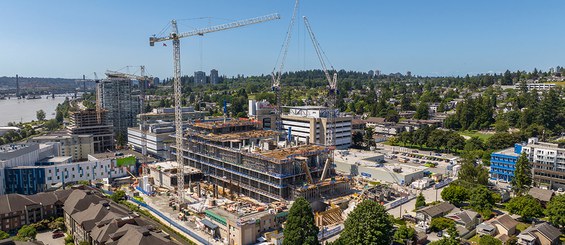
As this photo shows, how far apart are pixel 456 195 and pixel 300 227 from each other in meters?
16.1

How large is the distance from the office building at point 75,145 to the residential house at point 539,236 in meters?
48.1

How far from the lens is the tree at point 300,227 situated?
23.3 metres

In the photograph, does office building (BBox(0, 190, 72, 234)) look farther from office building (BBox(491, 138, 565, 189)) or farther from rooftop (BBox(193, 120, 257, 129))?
office building (BBox(491, 138, 565, 189))

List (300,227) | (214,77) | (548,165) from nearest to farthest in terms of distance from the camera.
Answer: (300,227) < (548,165) < (214,77)

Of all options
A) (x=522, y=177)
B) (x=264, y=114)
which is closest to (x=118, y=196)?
(x=264, y=114)

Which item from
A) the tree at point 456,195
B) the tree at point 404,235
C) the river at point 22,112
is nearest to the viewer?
the tree at point 404,235

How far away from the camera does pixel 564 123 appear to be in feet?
216

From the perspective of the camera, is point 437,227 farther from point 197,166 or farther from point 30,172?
point 30,172

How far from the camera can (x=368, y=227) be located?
23.6 metres

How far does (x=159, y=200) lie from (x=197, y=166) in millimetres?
6669

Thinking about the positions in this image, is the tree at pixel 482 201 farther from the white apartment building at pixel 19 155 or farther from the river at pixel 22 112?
the river at pixel 22 112

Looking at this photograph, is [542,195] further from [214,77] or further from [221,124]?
[214,77]

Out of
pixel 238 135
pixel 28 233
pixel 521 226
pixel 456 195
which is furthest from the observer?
pixel 238 135

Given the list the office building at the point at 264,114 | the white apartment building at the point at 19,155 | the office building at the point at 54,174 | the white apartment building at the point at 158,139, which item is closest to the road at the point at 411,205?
the office building at the point at 264,114
